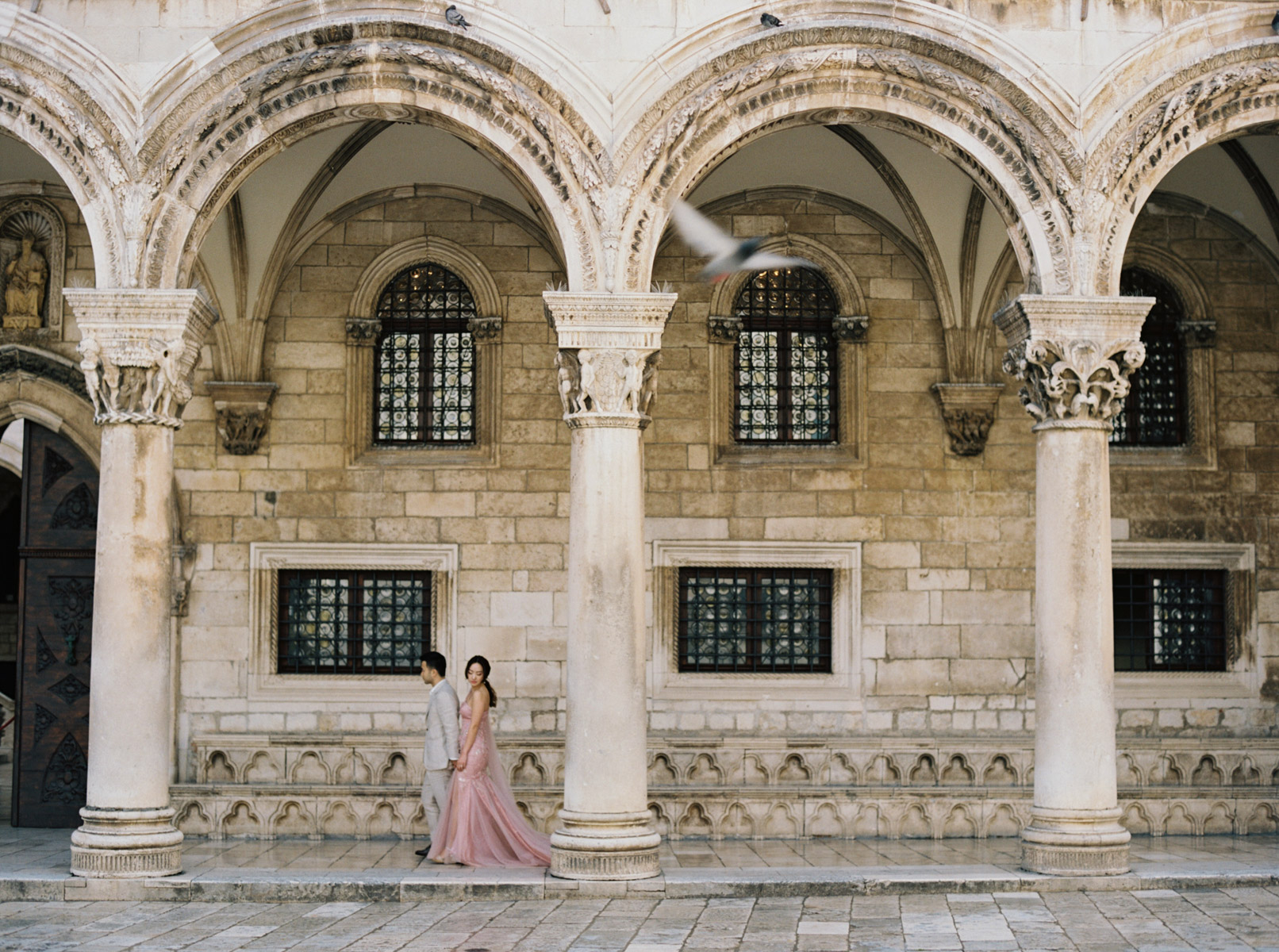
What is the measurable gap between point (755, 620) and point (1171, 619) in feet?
12.5

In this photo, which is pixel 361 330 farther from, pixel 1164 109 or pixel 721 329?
pixel 1164 109

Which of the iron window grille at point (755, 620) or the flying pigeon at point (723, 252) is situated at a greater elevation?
the flying pigeon at point (723, 252)

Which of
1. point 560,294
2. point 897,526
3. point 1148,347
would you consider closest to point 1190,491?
point 1148,347

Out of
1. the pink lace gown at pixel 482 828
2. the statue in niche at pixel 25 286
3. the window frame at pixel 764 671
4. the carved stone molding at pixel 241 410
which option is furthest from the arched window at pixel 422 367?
the pink lace gown at pixel 482 828

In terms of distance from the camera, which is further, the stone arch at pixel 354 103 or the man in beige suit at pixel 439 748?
the man in beige suit at pixel 439 748

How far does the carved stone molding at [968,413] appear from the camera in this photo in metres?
13.9

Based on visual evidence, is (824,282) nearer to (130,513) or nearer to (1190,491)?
(1190,491)

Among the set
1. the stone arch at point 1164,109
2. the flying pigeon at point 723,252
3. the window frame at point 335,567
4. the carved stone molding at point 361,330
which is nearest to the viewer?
the stone arch at point 1164,109

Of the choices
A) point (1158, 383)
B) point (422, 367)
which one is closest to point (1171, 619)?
point (1158, 383)

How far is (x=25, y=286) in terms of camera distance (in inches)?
548

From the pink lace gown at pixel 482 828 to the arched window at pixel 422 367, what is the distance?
3436mm

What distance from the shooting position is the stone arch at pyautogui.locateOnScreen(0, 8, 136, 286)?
35.3 ft

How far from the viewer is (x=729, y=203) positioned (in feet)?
46.5

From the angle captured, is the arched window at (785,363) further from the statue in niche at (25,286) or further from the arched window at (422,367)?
the statue in niche at (25,286)
